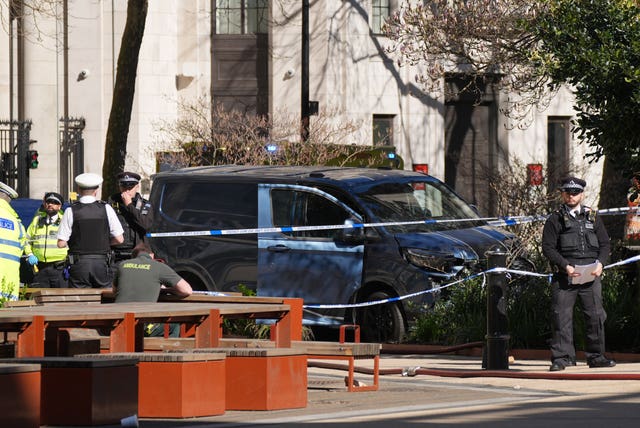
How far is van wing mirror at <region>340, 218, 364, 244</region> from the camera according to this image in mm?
18156

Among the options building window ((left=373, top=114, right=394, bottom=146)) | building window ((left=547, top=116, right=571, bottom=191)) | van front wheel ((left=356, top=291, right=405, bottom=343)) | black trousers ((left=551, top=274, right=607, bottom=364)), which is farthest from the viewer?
building window ((left=547, top=116, right=571, bottom=191))

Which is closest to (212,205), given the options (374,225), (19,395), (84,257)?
(374,225)

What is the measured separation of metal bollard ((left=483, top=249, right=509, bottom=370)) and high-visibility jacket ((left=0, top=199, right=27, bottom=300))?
163 inches

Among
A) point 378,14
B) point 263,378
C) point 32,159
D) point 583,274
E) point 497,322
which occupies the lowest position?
point 263,378

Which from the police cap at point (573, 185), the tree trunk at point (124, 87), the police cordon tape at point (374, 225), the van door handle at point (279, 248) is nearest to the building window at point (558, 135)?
the tree trunk at point (124, 87)

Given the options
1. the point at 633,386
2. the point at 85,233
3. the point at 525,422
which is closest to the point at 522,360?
the point at 633,386

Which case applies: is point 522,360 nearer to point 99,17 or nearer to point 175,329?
point 175,329

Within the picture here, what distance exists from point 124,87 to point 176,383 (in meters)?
17.8

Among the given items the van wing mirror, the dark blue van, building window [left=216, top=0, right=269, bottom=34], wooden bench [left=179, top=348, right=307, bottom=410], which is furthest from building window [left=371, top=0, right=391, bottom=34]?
wooden bench [left=179, top=348, right=307, bottom=410]

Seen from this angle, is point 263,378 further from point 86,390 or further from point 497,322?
point 497,322

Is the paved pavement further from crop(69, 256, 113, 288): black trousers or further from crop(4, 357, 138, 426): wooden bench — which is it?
crop(69, 256, 113, 288): black trousers

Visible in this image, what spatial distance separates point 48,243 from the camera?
19.5 meters

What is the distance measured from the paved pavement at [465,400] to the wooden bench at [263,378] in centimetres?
11

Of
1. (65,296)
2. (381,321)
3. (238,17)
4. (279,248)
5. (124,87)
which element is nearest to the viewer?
(65,296)
